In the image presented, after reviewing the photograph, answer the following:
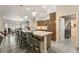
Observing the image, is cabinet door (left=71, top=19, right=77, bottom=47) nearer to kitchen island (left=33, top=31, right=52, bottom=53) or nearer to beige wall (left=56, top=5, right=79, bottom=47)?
beige wall (left=56, top=5, right=79, bottom=47)

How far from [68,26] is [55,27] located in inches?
10.7

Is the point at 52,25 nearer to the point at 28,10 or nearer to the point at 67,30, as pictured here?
the point at 67,30

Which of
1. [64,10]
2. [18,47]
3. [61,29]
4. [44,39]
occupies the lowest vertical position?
[18,47]

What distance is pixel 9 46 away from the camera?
2717mm

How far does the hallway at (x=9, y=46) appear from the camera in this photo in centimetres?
269

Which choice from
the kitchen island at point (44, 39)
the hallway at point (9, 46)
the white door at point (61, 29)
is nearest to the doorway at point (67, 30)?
the white door at point (61, 29)

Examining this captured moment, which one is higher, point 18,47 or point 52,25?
point 52,25

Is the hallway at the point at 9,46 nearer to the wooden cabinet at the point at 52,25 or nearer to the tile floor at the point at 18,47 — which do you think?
the tile floor at the point at 18,47

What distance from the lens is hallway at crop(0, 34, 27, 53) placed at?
269 cm

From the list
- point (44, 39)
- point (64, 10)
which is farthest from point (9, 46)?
point (64, 10)

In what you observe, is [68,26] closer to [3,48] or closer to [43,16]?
[43,16]

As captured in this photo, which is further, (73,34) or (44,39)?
(44,39)

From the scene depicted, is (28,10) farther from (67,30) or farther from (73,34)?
(73,34)
